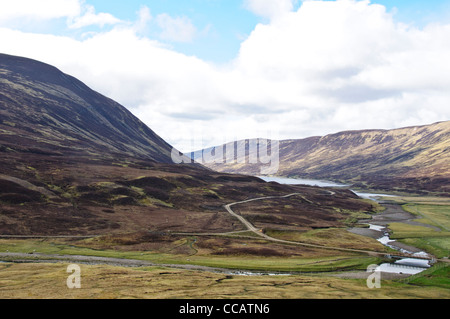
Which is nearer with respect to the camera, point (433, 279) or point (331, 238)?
point (433, 279)

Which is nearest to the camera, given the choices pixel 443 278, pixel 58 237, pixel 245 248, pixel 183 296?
pixel 183 296

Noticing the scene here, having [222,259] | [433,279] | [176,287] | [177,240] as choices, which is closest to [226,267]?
[222,259]

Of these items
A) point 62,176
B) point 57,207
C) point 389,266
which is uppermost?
point 62,176

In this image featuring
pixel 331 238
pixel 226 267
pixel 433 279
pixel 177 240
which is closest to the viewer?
pixel 433 279

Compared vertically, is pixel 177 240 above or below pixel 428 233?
below

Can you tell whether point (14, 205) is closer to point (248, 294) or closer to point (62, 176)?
point (62, 176)

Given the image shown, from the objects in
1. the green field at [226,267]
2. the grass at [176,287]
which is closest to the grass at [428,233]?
the green field at [226,267]

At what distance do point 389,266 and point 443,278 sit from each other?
17337mm

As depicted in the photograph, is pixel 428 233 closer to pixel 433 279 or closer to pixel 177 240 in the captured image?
pixel 433 279

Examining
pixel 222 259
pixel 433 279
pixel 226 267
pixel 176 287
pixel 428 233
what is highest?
pixel 176 287

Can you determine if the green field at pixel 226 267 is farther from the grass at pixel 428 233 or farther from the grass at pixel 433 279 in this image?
the grass at pixel 428 233

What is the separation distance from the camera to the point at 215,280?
56000 millimetres

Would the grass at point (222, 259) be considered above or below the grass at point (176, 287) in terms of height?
below
